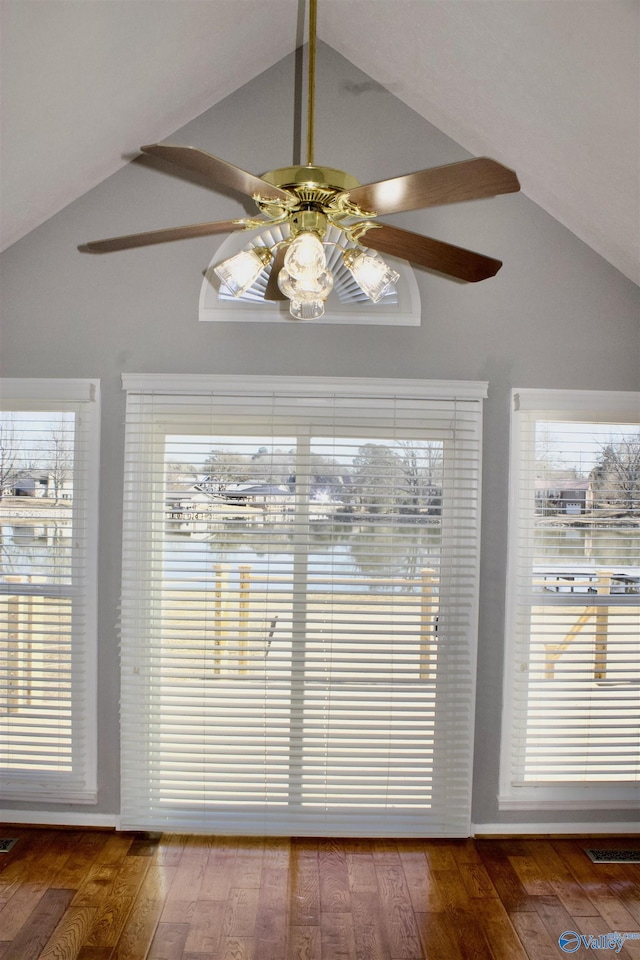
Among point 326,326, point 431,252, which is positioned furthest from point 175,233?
point 326,326

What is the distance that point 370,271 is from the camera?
1747 mm

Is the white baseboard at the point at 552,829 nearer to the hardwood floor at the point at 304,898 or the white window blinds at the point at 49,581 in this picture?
the hardwood floor at the point at 304,898

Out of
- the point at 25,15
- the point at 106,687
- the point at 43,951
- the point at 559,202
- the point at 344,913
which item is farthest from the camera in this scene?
the point at 106,687

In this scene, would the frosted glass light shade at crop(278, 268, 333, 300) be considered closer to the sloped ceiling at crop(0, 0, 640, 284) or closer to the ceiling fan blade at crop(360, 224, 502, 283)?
the ceiling fan blade at crop(360, 224, 502, 283)

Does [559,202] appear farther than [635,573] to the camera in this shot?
No

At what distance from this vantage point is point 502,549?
3.17 metres

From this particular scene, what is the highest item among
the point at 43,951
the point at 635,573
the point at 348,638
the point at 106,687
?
the point at 635,573

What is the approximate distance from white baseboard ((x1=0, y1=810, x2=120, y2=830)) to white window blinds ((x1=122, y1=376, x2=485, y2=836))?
12 cm

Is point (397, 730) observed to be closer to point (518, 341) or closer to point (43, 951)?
point (43, 951)

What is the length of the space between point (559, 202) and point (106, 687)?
3066 millimetres

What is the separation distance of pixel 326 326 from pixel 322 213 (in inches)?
58.0

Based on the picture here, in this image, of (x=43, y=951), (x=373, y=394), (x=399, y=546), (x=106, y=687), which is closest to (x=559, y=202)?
(x=373, y=394)

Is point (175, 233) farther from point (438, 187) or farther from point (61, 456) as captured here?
point (61, 456)

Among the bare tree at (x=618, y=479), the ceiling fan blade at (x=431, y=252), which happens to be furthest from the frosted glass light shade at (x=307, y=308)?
the bare tree at (x=618, y=479)
